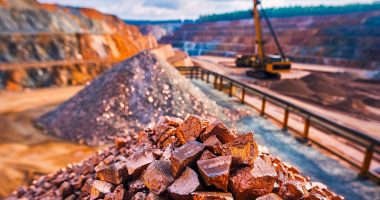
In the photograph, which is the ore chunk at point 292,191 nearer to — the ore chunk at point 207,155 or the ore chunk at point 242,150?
the ore chunk at point 242,150

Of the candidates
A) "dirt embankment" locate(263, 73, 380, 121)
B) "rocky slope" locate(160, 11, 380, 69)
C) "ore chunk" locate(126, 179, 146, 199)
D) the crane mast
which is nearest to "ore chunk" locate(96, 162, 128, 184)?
"ore chunk" locate(126, 179, 146, 199)

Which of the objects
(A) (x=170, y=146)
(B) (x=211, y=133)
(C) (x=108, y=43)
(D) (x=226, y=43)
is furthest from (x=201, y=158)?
(D) (x=226, y=43)

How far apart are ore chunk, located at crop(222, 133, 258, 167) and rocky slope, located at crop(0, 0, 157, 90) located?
19742mm

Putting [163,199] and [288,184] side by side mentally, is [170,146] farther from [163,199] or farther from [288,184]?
[288,184]

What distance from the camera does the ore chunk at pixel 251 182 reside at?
2.57 m

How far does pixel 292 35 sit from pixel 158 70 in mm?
44174

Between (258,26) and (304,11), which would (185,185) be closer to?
(258,26)

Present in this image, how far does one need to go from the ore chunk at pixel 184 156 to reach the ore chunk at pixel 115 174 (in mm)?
704

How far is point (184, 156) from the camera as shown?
2854 mm

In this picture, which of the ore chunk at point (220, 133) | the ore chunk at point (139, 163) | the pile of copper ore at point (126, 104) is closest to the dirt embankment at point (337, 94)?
the pile of copper ore at point (126, 104)

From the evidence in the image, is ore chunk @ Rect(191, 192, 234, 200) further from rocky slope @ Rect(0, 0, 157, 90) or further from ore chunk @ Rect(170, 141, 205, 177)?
rocky slope @ Rect(0, 0, 157, 90)

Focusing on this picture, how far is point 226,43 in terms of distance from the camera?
2186 inches

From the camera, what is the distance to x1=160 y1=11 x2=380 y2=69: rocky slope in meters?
37.1

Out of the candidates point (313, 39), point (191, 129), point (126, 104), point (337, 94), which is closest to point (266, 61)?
point (337, 94)
